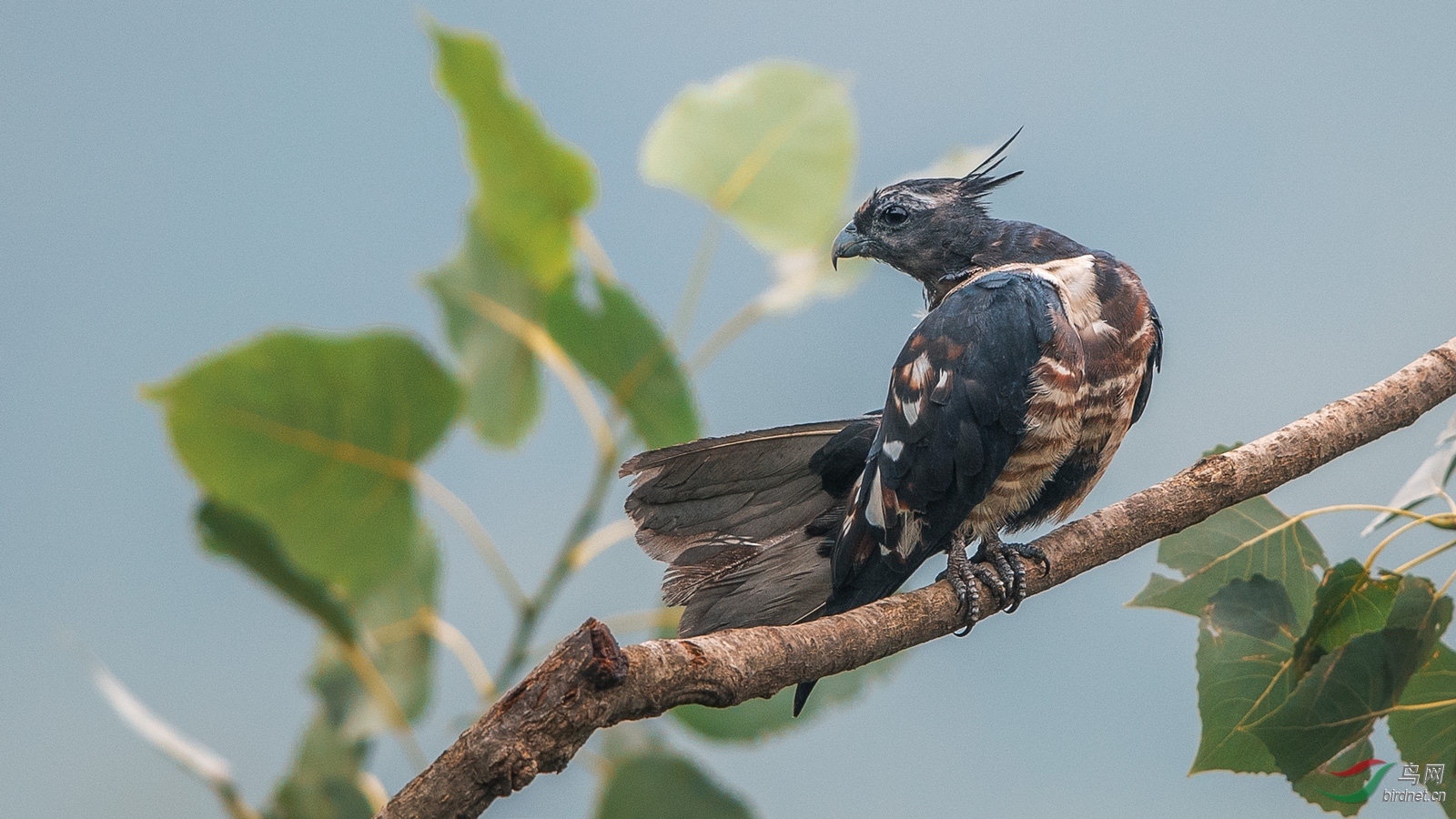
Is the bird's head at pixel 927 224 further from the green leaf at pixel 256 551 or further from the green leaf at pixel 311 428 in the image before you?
the green leaf at pixel 256 551

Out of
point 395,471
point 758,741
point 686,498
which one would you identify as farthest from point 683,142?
point 758,741

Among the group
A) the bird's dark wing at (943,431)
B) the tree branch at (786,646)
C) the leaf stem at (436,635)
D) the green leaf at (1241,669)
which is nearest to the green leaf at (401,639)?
the leaf stem at (436,635)

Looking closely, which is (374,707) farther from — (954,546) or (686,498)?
(954,546)

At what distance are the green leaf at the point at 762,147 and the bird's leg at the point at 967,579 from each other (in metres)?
0.92

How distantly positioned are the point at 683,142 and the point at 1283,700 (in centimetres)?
129

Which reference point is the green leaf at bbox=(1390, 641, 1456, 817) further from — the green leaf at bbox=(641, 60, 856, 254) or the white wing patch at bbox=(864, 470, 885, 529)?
the green leaf at bbox=(641, 60, 856, 254)

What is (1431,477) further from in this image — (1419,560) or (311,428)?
(311,428)

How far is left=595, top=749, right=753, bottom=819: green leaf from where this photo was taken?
1794 mm

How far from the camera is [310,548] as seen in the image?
1.86 meters

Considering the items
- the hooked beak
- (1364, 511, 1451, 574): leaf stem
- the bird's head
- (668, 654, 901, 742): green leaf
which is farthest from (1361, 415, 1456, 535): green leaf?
(668, 654, 901, 742): green leaf

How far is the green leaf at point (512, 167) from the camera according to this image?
1.66 meters

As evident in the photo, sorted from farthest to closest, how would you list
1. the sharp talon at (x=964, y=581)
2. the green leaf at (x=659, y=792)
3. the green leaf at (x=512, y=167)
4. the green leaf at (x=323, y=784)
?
1. the green leaf at (x=323, y=784)
2. the green leaf at (x=659, y=792)
3. the green leaf at (x=512, y=167)
4. the sharp talon at (x=964, y=581)

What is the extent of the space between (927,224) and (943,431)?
0.35 meters

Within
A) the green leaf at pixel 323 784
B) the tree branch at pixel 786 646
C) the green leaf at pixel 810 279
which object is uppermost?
the green leaf at pixel 810 279
